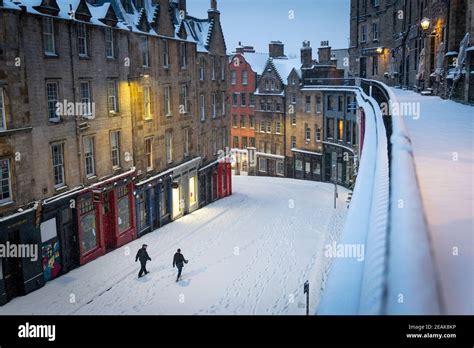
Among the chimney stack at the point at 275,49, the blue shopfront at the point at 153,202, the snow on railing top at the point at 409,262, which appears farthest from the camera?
the chimney stack at the point at 275,49

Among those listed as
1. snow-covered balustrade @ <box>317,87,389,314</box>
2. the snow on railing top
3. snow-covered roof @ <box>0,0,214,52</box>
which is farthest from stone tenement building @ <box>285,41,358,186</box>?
the snow on railing top

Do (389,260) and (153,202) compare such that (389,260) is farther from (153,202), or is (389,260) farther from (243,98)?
(243,98)

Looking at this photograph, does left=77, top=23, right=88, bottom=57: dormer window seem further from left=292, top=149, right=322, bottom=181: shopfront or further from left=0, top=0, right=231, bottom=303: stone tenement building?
left=292, top=149, right=322, bottom=181: shopfront

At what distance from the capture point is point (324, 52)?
123ft

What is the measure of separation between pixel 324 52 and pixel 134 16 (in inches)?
802

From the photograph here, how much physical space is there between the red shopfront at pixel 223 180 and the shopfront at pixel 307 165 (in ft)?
25.7

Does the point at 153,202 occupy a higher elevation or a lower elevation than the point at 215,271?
higher

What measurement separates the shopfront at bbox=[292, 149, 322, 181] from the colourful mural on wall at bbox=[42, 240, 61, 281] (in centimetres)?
2222

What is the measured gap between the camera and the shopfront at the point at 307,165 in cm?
3434

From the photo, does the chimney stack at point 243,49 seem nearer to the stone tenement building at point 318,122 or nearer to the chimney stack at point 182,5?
the stone tenement building at point 318,122

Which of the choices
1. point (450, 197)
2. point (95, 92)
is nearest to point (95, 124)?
point (95, 92)

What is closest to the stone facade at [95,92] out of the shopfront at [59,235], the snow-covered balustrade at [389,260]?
the shopfront at [59,235]

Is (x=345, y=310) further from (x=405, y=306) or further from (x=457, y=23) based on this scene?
(x=457, y=23)
